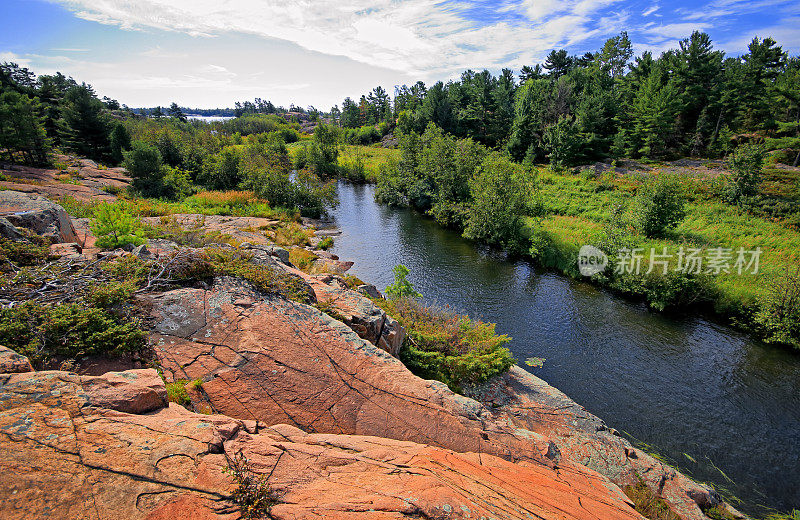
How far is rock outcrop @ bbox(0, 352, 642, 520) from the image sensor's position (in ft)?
12.9

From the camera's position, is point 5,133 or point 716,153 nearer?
point 5,133

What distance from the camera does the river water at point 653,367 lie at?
12367 mm

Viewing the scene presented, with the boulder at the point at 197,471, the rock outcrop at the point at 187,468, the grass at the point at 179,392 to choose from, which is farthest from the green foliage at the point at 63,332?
the boulder at the point at 197,471

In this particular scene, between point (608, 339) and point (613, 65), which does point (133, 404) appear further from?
point (613, 65)

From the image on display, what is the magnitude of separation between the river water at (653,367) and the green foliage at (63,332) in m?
16.0

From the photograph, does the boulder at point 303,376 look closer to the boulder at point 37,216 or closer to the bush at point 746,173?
the boulder at point 37,216

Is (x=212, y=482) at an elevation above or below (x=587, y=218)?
below

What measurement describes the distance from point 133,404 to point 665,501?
1335 centimetres

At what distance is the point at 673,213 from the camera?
27328 millimetres

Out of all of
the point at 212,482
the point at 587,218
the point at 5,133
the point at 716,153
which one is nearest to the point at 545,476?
the point at 212,482

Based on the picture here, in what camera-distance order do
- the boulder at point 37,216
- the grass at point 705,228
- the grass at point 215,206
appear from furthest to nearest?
the grass at point 215,206, the grass at point 705,228, the boulder at point 37,216

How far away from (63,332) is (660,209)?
35.8m

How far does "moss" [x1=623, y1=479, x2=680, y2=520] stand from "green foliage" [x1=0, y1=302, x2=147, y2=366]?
1345cm

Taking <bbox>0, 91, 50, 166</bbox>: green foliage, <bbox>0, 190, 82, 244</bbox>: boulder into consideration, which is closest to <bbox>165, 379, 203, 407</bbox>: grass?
<bbox>0, 190, 82, 244</bbox>: boulder
